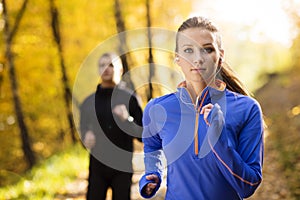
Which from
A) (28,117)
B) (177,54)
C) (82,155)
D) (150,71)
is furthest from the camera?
(28,117)

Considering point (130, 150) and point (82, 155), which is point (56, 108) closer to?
point (82, 155)

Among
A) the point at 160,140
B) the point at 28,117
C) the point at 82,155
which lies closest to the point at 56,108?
the point at 28,117

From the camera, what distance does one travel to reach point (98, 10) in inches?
584

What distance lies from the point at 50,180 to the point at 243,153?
6.68m

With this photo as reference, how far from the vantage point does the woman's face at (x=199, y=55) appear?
202 cm

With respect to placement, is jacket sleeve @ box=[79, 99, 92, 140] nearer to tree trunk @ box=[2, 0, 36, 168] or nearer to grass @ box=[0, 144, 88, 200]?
grass @ box=[0, 144, 88, 200]

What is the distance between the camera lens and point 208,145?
6.36 feet

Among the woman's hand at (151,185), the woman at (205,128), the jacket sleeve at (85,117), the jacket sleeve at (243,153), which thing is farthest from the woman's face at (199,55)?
the jacket sleeve at (85,117)

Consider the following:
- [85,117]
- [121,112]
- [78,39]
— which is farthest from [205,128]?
[78,39]

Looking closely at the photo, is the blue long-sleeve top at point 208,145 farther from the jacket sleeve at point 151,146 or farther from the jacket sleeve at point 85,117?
the jacket sleeve at point 85,117

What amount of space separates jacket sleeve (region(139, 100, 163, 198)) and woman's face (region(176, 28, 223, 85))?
0.35 meters

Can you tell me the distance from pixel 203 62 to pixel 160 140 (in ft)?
1.90

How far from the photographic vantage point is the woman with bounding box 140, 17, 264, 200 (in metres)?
1.84

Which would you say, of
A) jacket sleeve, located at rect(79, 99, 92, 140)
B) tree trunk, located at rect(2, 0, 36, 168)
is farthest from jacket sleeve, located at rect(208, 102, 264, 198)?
tree trunk, located at rect(2, 0, 36, 168)
